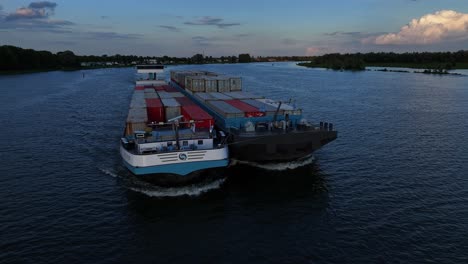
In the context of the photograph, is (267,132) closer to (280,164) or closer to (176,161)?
(280,164)

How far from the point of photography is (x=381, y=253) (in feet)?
67.1

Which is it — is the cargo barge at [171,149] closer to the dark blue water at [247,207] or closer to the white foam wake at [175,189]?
the white foam wake at [175,189]

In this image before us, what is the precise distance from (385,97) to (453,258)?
71.9 metres

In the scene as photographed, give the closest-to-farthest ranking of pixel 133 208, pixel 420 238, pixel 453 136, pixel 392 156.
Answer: pixel 420 238, pixel 133 208, pixel 392 156, pixel 453 136

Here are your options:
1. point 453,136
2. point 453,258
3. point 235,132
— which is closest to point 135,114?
point 235,132

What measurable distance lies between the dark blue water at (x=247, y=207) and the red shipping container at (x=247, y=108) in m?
5.23

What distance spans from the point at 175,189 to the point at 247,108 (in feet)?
43.5

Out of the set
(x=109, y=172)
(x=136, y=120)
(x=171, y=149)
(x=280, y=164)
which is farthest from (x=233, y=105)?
(x=109, y=172)

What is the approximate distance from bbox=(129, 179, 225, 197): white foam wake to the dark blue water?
157mm

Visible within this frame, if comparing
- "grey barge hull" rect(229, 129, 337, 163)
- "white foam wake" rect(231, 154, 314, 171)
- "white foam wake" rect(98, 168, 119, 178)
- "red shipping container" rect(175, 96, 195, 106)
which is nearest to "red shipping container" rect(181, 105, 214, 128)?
"grey barge hull" rect(229, 129, 337, 163)

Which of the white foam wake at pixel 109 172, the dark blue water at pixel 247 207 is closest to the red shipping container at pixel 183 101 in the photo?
the dark blue water at pixel 247 207

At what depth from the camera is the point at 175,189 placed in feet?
93.0

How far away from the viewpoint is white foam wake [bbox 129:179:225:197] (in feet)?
91.0

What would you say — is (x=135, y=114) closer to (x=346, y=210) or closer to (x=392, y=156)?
(x=346, y=210)
